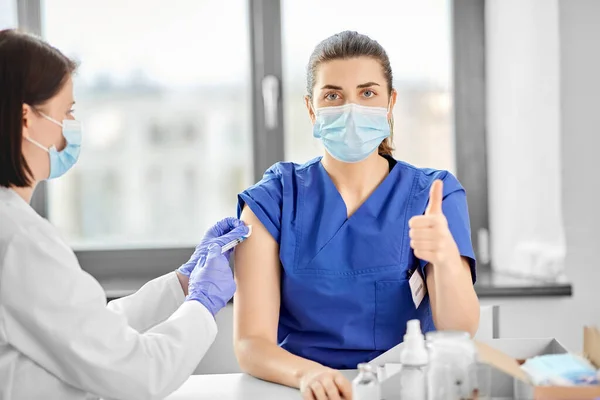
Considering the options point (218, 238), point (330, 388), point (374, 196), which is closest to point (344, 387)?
point (330, 388)

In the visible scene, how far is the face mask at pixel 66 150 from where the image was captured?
1262 mm

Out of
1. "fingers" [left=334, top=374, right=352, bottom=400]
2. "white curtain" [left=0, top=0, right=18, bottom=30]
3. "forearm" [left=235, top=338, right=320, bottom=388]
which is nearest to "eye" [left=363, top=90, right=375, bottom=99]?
"forearm" [left=235, top=338, right=320, bottom=388]

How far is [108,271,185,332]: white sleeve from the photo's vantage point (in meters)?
1.50

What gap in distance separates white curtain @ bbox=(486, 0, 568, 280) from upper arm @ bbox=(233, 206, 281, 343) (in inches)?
50.5

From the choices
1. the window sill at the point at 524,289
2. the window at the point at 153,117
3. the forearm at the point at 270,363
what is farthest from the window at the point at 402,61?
the forearm at the point at 270,363

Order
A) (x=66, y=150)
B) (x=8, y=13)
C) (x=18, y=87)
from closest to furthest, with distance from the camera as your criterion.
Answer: (x=18, y=87)
(x=66, y=150)
(x=8, y=13)

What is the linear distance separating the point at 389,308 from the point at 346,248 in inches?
6.6

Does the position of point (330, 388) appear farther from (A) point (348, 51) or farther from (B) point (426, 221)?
(A) point (348, 51)

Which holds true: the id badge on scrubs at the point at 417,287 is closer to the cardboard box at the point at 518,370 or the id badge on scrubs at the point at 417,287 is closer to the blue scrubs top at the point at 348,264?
the blue scrubs top at the point at 348,264

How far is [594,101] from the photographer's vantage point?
2.49 metres

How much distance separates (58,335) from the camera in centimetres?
110

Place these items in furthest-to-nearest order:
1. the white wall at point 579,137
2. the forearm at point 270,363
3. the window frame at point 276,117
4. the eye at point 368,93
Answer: the window frame at point 276,117
the white wall at point 579,137
the eye at point 368,93
the forearm at point 270,363

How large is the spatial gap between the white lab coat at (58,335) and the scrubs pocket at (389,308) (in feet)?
1.85

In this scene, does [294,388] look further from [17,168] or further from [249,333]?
[17,168]
